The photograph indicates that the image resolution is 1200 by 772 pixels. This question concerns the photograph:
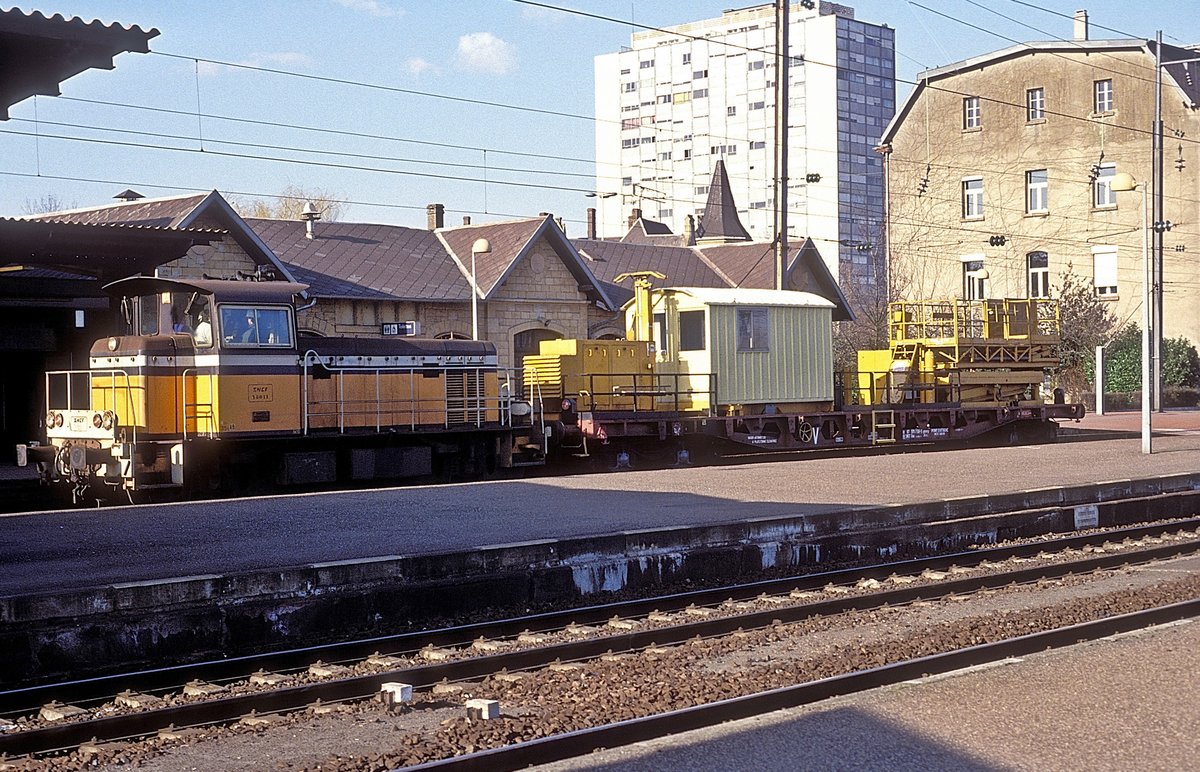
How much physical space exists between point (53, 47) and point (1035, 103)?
164 feet

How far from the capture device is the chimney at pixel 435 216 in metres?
39.2

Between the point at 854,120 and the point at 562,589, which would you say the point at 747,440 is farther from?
the point at 854,120

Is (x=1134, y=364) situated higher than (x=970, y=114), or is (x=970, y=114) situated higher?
(x=970, y=114)

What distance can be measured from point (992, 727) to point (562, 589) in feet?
20.2

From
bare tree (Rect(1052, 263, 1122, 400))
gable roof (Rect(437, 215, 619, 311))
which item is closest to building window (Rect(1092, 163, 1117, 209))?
bare tree (Rect(1052, 263, 1122, 400))

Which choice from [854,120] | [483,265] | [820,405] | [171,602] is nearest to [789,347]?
[820,405]

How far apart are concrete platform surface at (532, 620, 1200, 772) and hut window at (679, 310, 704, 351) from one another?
16.7 metres

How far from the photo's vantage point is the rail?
18797mm

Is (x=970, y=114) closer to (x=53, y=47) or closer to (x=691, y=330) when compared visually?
(x=691, y=330)

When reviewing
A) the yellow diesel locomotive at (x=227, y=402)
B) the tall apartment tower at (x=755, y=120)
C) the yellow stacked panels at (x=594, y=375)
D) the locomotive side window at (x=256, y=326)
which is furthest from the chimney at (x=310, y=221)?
the tall apartment tower at (x=755, y=120)

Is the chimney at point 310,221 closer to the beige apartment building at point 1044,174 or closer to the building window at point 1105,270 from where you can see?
the beige apartment building at point 1044,174

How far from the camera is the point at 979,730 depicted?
6887 mm

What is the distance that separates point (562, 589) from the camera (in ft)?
41.2

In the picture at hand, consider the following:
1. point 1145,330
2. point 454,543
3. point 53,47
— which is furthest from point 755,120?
point 53,47
